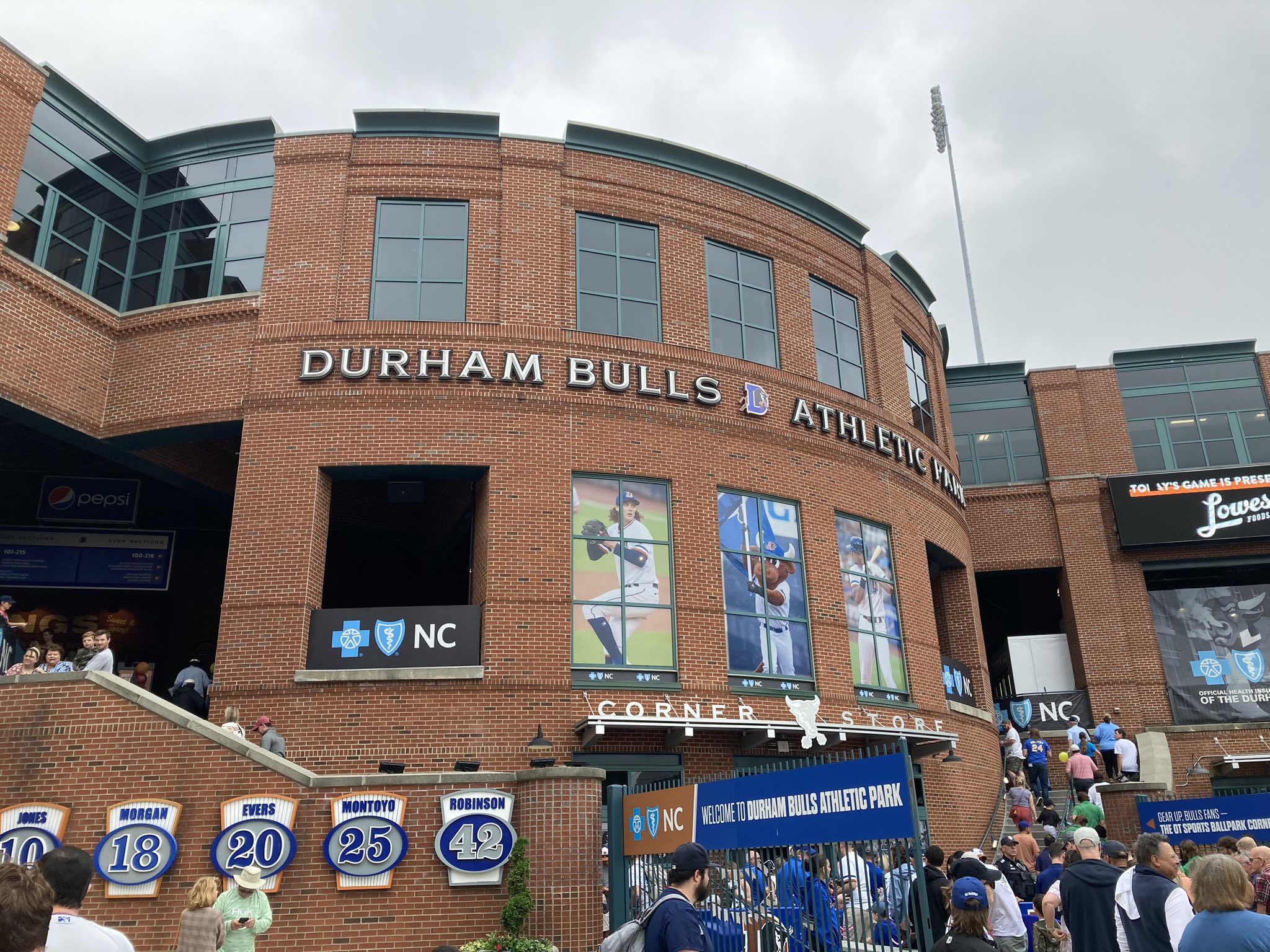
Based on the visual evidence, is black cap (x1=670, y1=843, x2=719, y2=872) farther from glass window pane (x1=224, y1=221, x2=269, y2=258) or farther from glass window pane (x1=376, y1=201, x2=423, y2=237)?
glass window pane (x1=224, y1=221, x2=269, y2=258)

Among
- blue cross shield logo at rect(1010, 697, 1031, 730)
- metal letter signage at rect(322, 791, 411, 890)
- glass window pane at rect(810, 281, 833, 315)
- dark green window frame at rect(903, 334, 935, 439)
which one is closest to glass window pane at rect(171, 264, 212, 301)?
metal letter signage at rect(322, 791, 411, 890)

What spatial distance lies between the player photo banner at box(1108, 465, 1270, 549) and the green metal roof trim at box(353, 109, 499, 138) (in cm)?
2047

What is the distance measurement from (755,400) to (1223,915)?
51.4 ft

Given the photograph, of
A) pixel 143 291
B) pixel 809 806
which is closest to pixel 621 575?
pixel 809 806

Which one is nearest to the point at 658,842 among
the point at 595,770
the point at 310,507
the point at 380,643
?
the point at 595,770

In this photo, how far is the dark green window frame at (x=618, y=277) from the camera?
2002 cm

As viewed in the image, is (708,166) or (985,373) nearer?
(708,166)

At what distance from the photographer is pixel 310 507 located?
57.4 feet

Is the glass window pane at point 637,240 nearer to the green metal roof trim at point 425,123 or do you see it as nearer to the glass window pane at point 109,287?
the green metal roof trim at point 425,123

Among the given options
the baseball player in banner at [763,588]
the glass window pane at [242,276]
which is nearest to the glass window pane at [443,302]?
the glass window pane at [242,276]

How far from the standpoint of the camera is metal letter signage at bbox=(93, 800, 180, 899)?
11.9 m

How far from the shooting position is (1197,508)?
93.2ft

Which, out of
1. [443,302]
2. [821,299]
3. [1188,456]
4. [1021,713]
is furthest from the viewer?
[1188,456]

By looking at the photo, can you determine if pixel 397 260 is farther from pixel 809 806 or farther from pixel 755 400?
pixel 809 806
